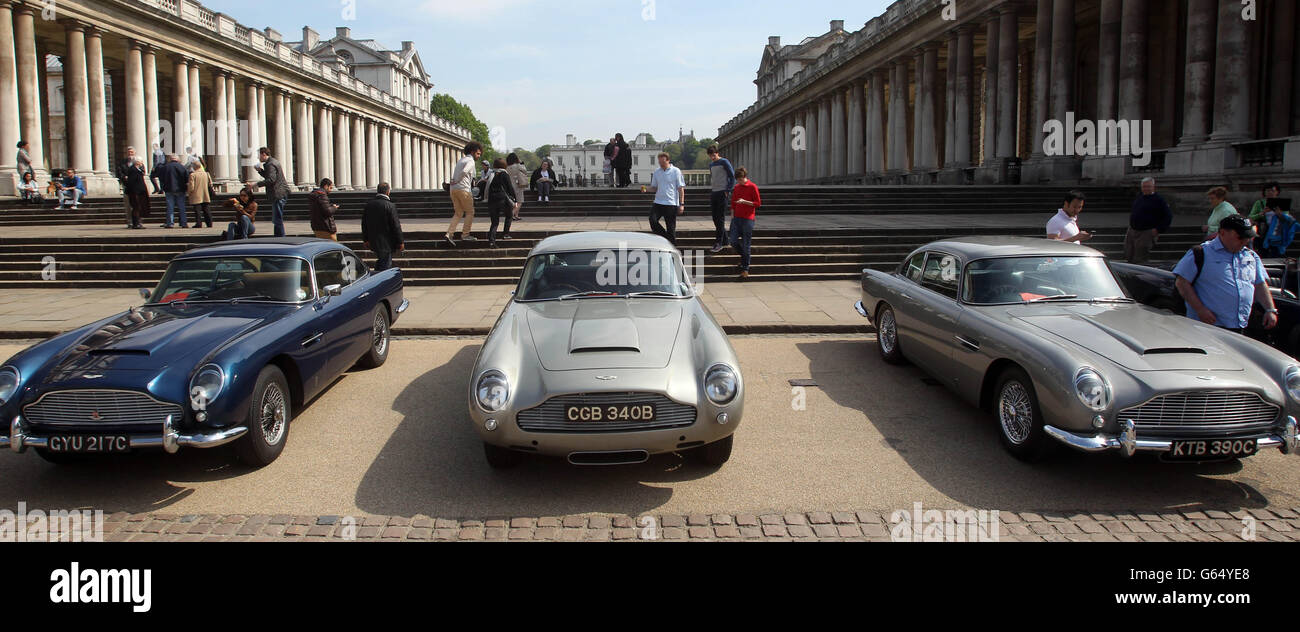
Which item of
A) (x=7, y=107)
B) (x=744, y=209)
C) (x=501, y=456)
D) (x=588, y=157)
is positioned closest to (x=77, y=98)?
(x=7, y=107)

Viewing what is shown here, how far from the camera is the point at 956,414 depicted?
249 inches

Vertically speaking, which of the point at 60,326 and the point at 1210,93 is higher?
the point at 1210,93

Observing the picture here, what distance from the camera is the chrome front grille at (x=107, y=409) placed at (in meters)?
4.66

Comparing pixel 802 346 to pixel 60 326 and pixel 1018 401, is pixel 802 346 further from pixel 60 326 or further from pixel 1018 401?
pixel 60 326

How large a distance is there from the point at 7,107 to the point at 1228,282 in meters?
33.7

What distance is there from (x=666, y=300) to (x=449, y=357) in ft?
11.4

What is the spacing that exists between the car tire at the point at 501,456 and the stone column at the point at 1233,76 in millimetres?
22753

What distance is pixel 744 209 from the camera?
13.1m

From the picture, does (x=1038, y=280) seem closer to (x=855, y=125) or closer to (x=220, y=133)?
(x=220, y=133)

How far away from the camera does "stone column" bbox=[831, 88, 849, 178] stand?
171 feet

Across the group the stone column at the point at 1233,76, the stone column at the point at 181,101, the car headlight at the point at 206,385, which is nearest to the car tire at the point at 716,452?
the car headlight at the point at 206,385

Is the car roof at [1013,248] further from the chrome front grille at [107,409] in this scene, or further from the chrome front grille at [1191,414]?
the chrome front grille at [107,409]

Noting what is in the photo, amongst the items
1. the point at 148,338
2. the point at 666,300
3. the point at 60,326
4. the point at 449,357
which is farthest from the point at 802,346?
the point at 60,326

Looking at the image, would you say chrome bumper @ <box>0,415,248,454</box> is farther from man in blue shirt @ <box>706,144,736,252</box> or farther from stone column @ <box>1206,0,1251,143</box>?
stone column @ <box>1206,0,1251,143</box>
